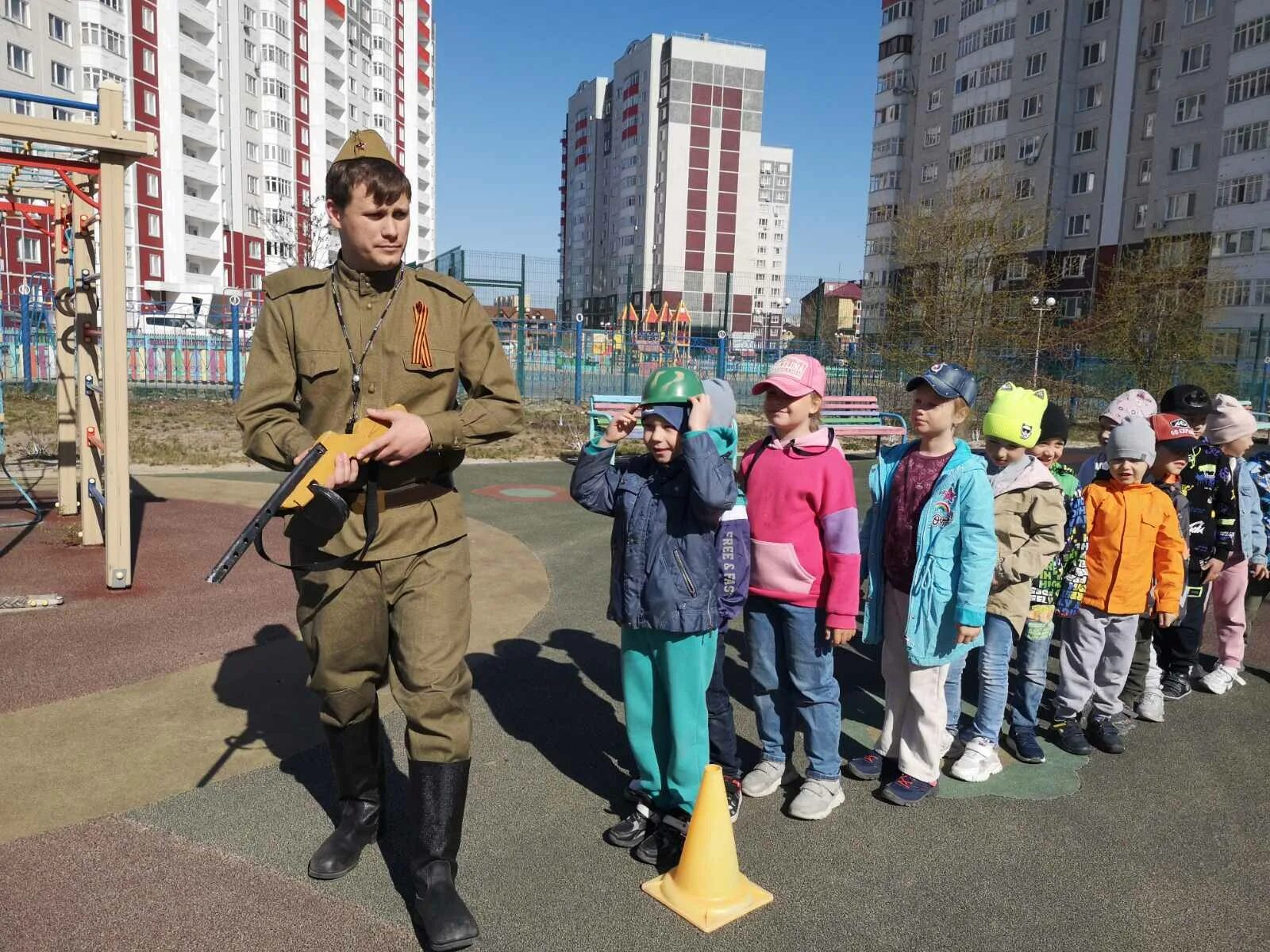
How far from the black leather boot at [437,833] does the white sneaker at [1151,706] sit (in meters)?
3.51

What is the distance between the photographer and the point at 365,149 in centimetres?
266

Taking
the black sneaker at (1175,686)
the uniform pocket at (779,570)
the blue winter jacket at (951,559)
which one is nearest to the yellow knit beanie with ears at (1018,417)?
the blue winter jacket at (951,559)

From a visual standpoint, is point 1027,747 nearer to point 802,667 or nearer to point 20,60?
point 802,667

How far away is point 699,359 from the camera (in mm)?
21094

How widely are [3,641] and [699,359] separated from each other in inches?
680

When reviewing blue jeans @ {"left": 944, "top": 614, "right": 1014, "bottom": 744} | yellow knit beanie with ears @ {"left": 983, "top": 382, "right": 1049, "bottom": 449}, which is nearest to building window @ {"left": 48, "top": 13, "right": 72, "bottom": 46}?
yellow knit beanie with ears @ {"left": 983, "top": 382, "right": 1049, "bottom": 449}

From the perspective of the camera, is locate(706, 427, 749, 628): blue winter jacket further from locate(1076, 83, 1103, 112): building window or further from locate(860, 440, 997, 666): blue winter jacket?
locate(1076, 83, 1103, 112): building window

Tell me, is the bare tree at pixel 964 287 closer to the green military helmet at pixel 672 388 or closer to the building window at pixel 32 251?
the green military helmet at pixel 672 388

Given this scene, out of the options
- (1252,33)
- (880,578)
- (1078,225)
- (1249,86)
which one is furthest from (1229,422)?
(1078,225)

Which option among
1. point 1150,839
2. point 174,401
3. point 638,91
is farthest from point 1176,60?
point 638,91

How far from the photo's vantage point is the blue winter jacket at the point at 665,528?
299 cm

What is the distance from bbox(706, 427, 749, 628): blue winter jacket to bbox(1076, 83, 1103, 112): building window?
180 ft

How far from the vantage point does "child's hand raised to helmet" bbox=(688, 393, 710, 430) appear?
9.89ft

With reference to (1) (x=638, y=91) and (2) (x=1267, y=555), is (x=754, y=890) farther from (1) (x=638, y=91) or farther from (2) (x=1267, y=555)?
(1) (x=638, y=91)
